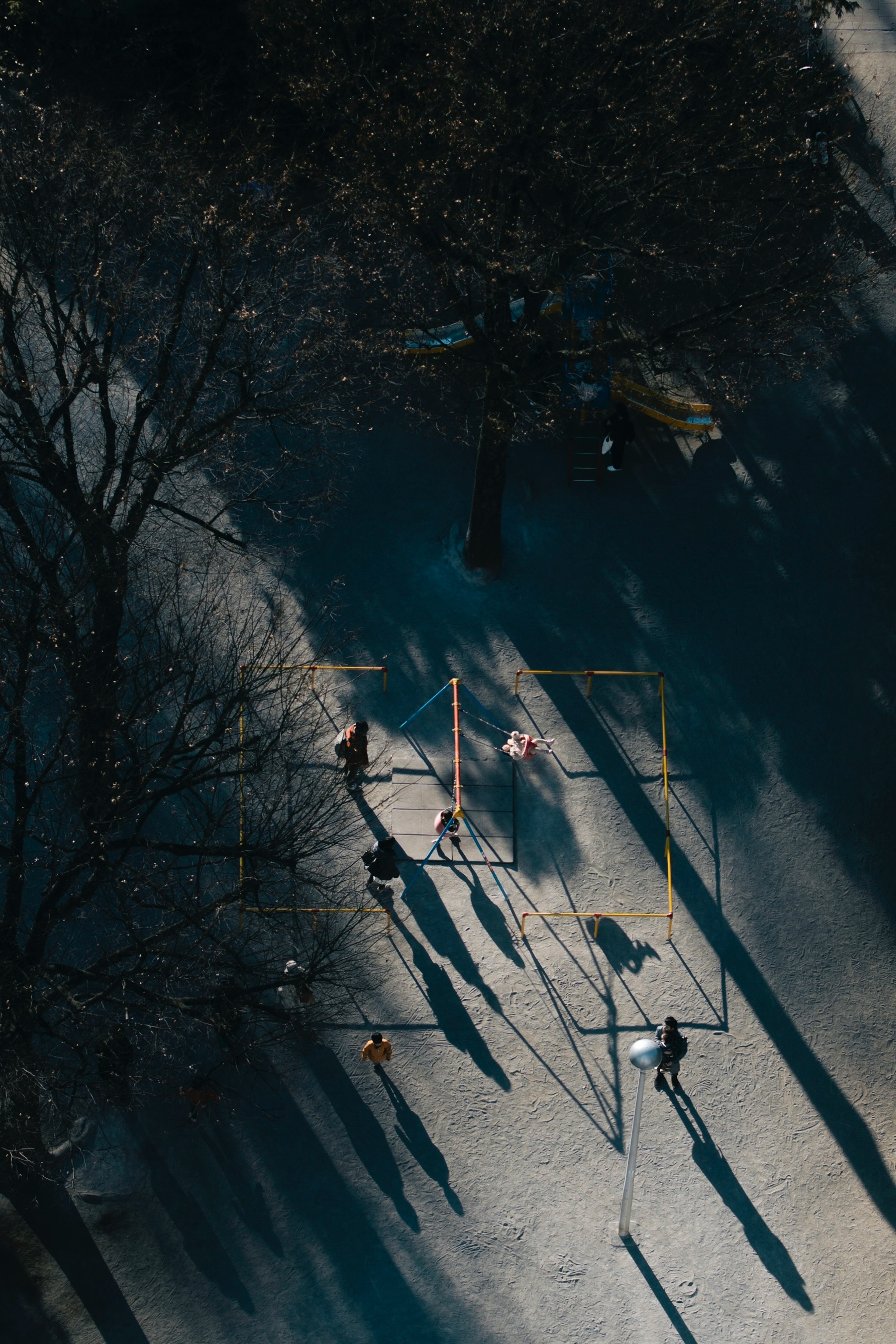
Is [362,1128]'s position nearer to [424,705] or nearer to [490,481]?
[424,705]

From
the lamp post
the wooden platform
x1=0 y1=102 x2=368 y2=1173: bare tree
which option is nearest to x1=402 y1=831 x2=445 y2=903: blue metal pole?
the wooden platform

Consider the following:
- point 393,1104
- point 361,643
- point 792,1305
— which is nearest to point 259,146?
point 361,643

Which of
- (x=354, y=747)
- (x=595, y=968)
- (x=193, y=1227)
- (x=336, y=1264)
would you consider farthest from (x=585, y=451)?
(x=193, y=1227)

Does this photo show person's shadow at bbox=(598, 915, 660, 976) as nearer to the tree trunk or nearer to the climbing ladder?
the tree trunk

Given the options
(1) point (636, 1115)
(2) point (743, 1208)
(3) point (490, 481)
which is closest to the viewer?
(1) point (636, 1115)

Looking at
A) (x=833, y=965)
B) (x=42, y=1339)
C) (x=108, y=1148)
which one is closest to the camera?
(x=42, y=1339)

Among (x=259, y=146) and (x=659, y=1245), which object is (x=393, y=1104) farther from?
(x=259, y=146)
